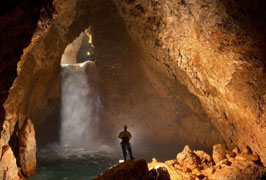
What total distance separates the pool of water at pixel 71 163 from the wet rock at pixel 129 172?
3.50 m

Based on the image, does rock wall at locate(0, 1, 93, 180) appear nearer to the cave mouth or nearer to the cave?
the cave

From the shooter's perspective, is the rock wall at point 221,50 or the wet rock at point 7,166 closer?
the rock wall at point 221,50

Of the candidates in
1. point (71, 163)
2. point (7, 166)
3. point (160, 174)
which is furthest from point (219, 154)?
point (7, 166)

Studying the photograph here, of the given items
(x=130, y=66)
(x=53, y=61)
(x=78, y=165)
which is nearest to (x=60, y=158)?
(x=78, y=165)

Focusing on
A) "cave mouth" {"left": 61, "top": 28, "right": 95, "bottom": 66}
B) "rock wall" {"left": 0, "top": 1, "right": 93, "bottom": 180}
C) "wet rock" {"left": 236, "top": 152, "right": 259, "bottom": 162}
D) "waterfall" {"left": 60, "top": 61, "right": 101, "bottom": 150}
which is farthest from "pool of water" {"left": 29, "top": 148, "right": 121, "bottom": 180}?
"cave mouth" {"left": 61, "top": 28, "right": 95, "bottom": 66}

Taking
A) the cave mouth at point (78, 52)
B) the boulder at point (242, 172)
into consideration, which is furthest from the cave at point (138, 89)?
the cave mouth at point (78, 52)

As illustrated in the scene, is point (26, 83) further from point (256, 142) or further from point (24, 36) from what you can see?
point (256, 142)

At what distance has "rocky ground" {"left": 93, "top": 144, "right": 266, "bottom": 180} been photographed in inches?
182

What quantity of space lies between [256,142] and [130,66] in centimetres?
886

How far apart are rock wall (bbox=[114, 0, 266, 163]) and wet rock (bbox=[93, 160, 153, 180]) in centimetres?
324

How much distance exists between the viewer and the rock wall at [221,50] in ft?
15.7

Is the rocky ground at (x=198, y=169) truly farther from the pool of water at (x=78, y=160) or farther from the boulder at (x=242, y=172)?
the pool of water at (x=78, y=160)

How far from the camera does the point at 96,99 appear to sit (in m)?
14.9

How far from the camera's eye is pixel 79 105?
1505 centimetres
